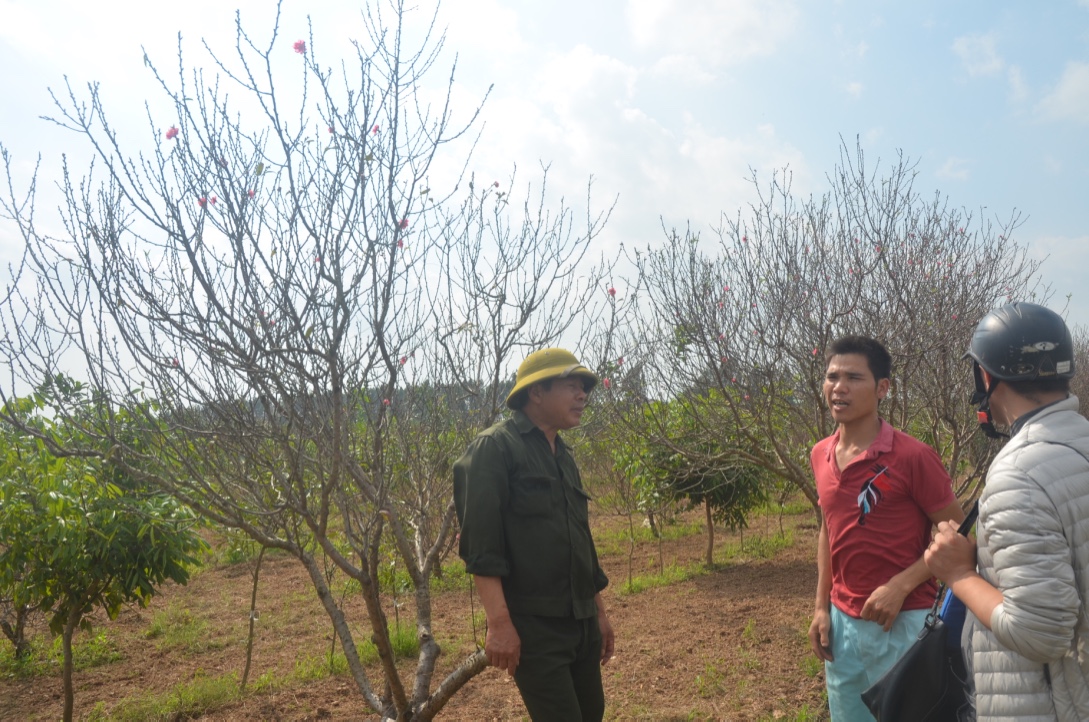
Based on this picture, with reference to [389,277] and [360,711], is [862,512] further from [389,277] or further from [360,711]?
[360,711]

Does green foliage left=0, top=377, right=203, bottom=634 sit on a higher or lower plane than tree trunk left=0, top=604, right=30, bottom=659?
higher

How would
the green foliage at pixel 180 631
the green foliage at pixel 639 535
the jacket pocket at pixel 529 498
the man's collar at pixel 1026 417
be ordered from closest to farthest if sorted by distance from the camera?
the man's collar at pixel 1026 417 < the jacket pocket at pixel 529 498 < the green foliage at pixel 180 631 < the green foliage at pixel 639 535

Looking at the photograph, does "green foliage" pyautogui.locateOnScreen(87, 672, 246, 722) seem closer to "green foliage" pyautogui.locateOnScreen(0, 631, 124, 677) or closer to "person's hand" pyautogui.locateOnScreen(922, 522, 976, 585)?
"green foliage" pyautogui.locateOnScreen(0, 631, 124, 677)

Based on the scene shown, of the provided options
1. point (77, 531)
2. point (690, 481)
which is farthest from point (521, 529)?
point (690, 481)

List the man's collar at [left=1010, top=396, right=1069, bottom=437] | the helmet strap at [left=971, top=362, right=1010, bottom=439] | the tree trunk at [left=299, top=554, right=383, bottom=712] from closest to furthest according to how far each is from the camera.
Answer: the man's collar at [left=1010, top=396, right=1069, bottom=437] < the helmet strap at [left=971, top=362, right=1010, bottom=439] < the tree trunk at [left=299, top=554, right=383, bottom=712]

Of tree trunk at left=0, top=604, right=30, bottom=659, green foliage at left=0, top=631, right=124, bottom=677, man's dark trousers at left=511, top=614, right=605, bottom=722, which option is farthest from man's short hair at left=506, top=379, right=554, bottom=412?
tree trunk at left=0, top=604, right=30, bottom=659

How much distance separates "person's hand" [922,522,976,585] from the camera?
5.44ft

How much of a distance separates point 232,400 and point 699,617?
5332 mm

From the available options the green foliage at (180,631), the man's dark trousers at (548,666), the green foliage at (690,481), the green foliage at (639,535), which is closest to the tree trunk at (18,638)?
the green foliage at (180,631)

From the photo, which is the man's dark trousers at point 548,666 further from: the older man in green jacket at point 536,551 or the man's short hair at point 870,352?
the man's short hair at point 870,352

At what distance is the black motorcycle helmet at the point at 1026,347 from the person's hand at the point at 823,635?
48.5 inches

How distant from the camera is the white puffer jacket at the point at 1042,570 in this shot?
1434 mm

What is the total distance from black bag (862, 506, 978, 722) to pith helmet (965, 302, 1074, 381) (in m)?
0.33

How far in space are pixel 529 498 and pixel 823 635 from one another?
1068 mm
